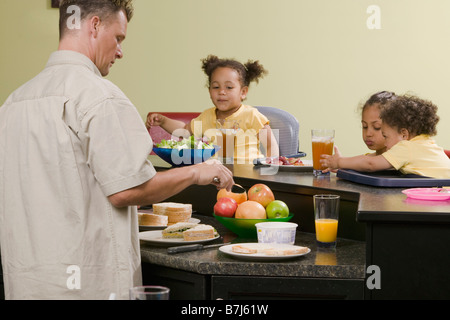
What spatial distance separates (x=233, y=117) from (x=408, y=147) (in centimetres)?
178

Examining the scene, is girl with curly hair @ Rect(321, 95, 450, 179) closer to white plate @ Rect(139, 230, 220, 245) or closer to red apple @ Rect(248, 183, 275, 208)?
red apple @ Rect(248, 183, 275, 208)

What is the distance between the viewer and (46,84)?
1.64m

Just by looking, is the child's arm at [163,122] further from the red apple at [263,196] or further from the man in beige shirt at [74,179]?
the man in beige shirt at [74,179]

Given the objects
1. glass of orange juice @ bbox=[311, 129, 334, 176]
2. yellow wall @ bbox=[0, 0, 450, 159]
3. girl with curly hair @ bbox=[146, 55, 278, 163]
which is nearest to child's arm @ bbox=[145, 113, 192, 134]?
girl with curly hair @ bbox=[146, 55, 278, 163]

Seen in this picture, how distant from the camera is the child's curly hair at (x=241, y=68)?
13.8 feet

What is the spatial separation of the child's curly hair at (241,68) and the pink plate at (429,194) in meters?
2.31

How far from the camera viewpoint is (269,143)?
3.81 meters

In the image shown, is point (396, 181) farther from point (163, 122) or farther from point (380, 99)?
point (163, 122)

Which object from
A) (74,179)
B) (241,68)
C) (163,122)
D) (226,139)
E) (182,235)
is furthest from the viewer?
(241,68)

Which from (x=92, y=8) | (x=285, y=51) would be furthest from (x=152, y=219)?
(x=285, y=51)

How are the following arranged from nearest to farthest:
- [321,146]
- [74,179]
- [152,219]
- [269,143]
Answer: [74,179] → [152,219] → [321,146] → [269,143]

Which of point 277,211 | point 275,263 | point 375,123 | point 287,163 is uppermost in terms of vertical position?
point 375,123

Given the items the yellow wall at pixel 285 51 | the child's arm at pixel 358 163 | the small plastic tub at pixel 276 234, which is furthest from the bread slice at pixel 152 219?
the yellow wall at pixel 285 51
